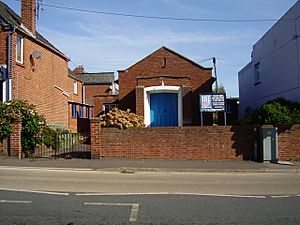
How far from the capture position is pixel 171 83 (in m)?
26.2

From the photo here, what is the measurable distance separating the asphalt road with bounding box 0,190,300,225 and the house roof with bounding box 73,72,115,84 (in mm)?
40077

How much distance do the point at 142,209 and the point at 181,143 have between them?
10.2 metres

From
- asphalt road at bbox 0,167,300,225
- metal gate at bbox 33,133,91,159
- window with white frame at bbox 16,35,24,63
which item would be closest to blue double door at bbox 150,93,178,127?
metal gate at bbox 33,133,91,159

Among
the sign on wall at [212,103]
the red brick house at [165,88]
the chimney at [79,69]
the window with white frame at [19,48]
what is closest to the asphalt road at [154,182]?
the sign on wall at [212,103]

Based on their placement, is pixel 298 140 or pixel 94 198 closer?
pixel 94 198

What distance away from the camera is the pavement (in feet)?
50.0

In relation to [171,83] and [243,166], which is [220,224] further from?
[171,83]

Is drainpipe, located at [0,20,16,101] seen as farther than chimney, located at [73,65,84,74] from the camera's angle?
No

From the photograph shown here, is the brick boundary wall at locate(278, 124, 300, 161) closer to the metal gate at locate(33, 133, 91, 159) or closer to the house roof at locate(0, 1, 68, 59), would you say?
the metal gate at locate(33, 133, 91, 159)

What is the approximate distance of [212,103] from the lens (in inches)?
790

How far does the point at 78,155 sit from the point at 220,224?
1277 centimetres

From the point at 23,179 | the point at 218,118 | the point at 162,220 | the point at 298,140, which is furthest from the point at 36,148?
the point at 218,118

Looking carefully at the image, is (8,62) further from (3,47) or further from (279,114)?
(279,114)

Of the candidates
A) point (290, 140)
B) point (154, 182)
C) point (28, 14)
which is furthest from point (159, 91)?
point (154, 182)
